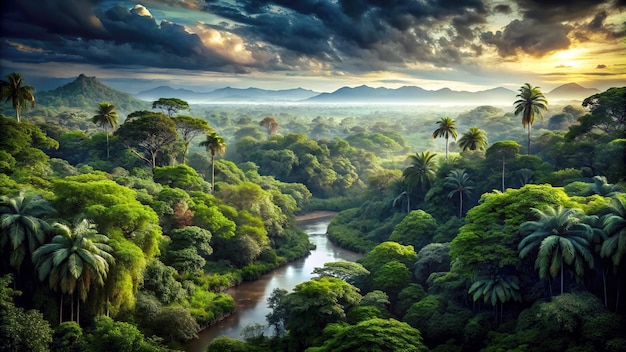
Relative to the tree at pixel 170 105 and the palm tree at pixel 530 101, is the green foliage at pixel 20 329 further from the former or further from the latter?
the palm tree at pixel 530 101

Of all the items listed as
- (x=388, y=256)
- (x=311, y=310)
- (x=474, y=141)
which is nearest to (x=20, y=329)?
(x=311, y=310)

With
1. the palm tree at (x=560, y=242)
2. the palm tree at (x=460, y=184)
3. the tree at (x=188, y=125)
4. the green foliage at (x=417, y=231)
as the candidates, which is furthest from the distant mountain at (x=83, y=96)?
the palm tree at (x=560, y=242)

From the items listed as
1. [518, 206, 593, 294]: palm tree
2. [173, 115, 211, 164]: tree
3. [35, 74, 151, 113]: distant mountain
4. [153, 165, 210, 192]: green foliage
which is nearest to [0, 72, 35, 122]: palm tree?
[153, 165, 210, 192]: green foliage

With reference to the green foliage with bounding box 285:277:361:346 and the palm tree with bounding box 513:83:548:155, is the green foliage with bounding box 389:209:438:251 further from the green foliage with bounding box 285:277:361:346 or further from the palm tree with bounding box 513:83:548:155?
the green foliage with bounding box 285:277:361:346

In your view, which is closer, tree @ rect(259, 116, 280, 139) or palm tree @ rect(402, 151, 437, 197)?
palm tree @ rect(402, 151, 437, 197)

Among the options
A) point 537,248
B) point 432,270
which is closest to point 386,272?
point 432,270

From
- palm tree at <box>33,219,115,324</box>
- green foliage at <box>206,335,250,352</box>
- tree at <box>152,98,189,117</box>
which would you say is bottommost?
green foliage at <box>206,335,250,352</box>
